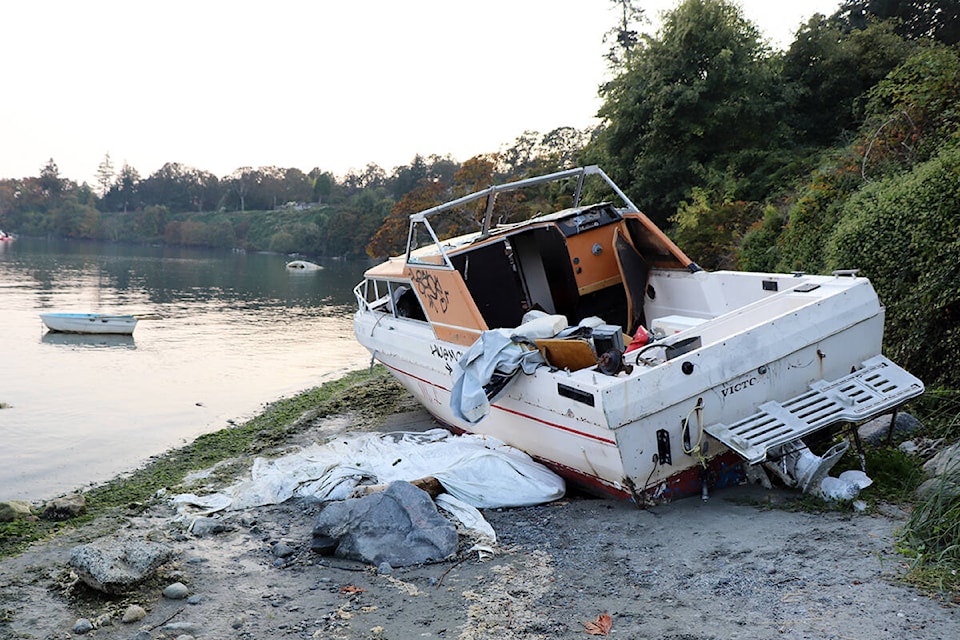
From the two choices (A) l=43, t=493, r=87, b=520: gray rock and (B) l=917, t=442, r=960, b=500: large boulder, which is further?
(A) l=43, t=493, r=87, b=520: gray rock

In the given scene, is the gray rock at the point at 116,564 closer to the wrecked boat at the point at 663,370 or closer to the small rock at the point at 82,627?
the small rock at the point at 82,627

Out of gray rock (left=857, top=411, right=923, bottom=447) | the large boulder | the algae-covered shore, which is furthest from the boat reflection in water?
the large boulder

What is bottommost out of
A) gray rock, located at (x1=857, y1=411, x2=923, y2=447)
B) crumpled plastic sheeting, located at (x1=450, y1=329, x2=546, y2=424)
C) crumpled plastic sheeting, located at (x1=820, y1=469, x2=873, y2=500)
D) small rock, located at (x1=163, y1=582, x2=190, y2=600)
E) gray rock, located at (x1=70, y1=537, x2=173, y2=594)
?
small rock, located at (x1=163, y1=582, x2=190, y2=600)

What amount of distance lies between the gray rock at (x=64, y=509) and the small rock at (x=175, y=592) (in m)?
3.50

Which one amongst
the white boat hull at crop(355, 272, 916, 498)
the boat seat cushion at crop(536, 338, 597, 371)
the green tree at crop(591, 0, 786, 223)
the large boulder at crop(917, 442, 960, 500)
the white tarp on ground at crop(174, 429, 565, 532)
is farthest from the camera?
the green tree at crop(591, 0, 786, 223)

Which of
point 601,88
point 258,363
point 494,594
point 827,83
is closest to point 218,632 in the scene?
point 494,594

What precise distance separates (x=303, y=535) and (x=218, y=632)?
70.9 inches

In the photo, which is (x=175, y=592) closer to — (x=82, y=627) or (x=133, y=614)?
(x=133, y=614)

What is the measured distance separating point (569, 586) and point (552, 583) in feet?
0.42

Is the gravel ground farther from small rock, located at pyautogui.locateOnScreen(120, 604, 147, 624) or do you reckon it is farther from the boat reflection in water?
the boat reflection in water

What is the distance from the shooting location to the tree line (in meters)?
8.49

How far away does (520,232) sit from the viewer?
9.79 meters

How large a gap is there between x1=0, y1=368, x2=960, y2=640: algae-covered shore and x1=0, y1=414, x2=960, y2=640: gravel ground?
14 mm

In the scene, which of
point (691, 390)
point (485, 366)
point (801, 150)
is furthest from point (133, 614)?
point (801, 150)
